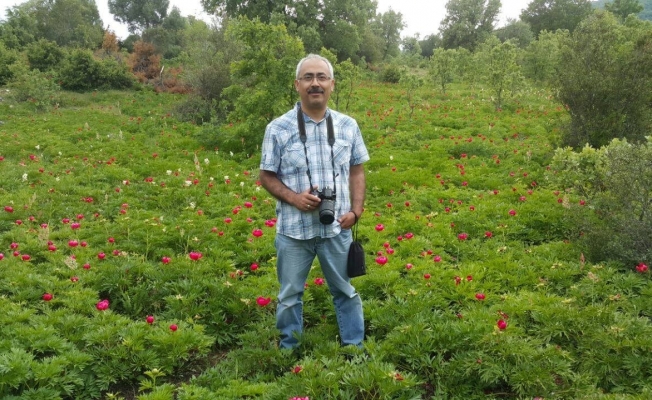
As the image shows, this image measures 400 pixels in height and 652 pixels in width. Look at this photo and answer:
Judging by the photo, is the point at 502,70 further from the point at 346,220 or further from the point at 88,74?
the point at 88,74

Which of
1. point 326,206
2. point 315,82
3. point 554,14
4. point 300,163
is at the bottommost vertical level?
point 326,206

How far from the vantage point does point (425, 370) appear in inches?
150

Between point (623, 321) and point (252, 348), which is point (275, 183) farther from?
point (623, 321)

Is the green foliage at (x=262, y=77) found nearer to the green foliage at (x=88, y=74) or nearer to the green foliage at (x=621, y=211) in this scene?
the green foliage at (x=621, y=211)

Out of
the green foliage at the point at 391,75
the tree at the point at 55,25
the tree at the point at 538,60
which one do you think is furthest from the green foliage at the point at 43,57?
the tree at the point at 538,60

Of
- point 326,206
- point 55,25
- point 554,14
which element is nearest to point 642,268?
point 326,206

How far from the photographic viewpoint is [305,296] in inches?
199

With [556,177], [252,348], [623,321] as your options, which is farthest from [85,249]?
[556,177]

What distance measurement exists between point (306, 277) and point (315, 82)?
1.64 m

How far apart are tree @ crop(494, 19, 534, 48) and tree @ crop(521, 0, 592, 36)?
1.63 m

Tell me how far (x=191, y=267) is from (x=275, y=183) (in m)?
2.46

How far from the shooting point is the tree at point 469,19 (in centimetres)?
4897

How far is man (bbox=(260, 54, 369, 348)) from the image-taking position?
348 centimetres

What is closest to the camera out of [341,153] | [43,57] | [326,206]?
[326,206]
